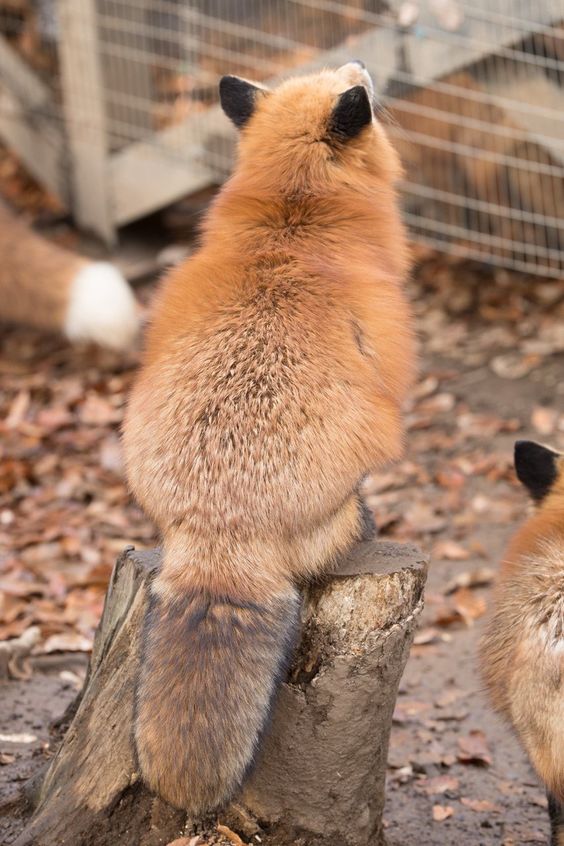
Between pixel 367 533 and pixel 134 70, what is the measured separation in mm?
5428

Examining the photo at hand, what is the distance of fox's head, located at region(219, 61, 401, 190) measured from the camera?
10.6 feet

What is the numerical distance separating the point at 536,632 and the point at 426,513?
2.63 m

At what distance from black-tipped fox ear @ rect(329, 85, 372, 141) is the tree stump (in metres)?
1.28

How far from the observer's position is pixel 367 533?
3.25m

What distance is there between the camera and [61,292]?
689 centimetres

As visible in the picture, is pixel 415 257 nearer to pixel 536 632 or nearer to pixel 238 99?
pixel 238 99

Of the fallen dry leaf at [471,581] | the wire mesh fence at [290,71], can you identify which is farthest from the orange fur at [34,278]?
the fallen dry leaf at [471,581]

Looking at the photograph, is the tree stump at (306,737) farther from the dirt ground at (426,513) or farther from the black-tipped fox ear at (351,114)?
the black-tipped fox ear at (351,114)

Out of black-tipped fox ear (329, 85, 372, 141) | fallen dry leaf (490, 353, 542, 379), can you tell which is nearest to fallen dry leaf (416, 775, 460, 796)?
black-tipped fox ear (329, 85, 372, 141)

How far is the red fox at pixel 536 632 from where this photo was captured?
3047 mm

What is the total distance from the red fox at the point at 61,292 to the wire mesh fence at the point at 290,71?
1.07 metres

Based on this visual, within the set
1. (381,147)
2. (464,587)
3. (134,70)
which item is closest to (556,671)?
(381,147)

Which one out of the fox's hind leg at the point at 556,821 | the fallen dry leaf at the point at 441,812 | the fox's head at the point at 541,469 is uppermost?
the fox's head at the point at 541,469

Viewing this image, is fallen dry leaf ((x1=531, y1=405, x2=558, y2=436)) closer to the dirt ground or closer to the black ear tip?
the dirt ground
